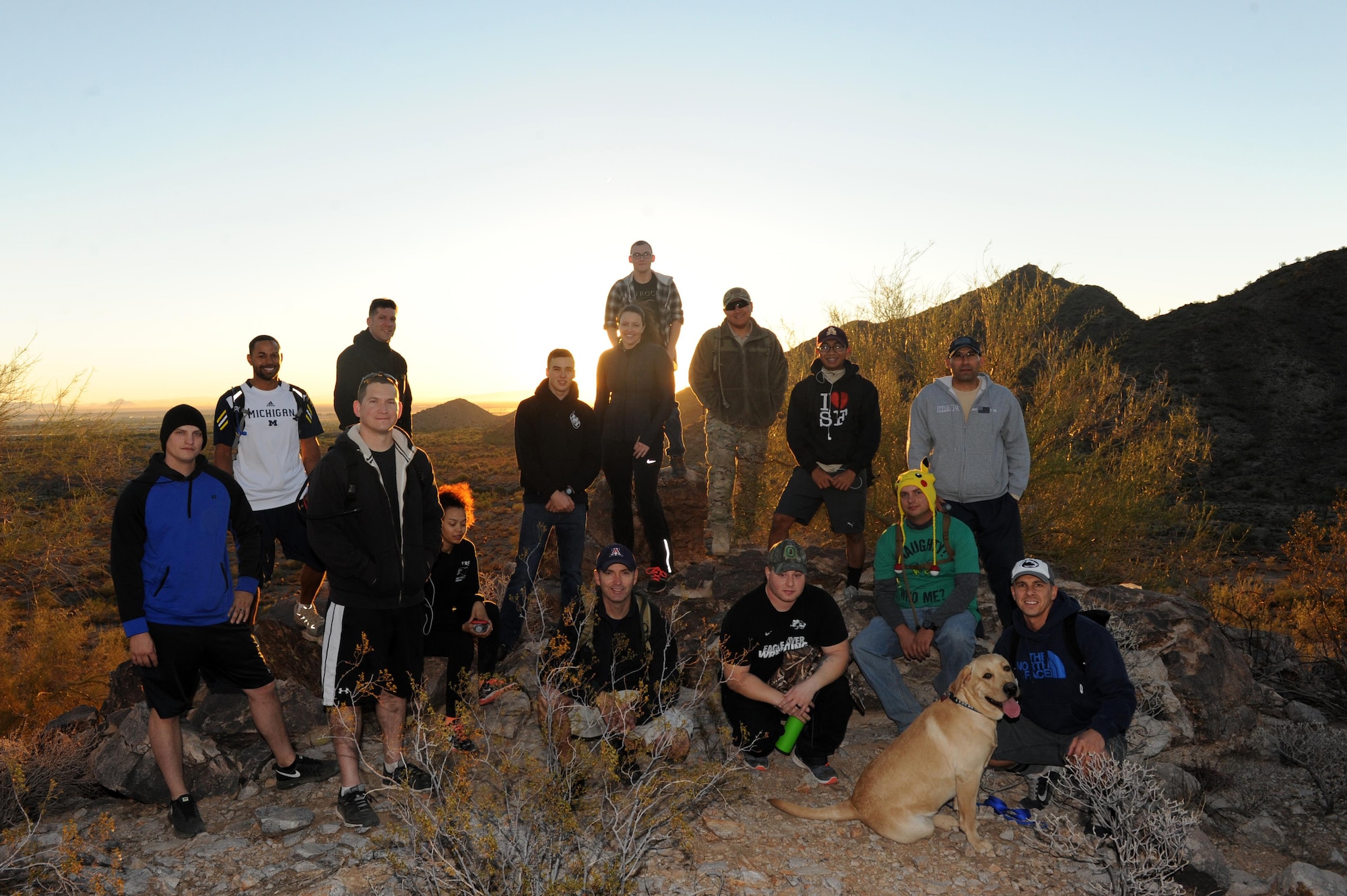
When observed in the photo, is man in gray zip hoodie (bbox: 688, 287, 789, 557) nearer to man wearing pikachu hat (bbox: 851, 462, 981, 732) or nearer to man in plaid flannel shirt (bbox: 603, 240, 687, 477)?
man in plaid flannel shirt (bbox: 603, 240, 687, 477)

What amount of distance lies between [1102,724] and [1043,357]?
758 cm

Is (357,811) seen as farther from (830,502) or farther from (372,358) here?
(830,502)

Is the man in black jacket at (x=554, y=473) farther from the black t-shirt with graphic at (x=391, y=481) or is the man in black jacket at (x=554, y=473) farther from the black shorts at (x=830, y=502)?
the black shorts at (x=830, y=502)

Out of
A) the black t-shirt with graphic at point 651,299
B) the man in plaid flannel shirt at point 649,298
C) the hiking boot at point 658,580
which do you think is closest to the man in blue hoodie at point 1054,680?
the hiking boot at point 658,580

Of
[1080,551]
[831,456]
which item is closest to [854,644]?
[831,456]

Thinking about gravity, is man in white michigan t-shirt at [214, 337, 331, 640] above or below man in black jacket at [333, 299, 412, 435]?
below

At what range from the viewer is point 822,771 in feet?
A: 14.5

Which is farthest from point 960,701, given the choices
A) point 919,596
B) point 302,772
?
point 302,772

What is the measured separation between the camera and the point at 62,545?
10.2 meters

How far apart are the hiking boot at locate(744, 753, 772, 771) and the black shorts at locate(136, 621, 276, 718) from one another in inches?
107

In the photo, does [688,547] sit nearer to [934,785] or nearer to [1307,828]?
[934,785]

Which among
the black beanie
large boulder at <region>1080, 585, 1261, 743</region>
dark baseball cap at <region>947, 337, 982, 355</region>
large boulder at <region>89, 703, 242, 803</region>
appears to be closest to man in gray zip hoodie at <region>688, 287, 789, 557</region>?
dark baseball cap at <region>947, 337, 982, 355</region>

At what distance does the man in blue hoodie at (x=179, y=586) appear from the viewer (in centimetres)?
382

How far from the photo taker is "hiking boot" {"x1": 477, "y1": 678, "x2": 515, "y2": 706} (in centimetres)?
488
